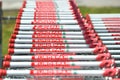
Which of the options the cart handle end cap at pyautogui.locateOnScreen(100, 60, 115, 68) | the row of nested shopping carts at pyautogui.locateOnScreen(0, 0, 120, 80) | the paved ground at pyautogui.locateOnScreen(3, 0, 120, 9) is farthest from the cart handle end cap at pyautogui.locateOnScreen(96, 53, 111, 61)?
the paved ground at pyautogui.locateOnScreen(3, 0, 120, 9)

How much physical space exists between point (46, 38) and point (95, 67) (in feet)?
4.27

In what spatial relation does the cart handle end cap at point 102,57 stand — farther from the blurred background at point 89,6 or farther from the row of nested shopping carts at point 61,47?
the blurred background at point 89,6

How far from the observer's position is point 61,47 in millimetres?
5941

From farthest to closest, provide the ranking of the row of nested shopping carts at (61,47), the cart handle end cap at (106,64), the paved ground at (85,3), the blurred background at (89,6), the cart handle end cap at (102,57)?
1. the paved ground at (85,3)
2. the blurred background at (89,6)
3. the cart handle end cap at (102,57)
4. the cart handle end cap at (106,64)
5. the row of nested shopping carts at (61,47)

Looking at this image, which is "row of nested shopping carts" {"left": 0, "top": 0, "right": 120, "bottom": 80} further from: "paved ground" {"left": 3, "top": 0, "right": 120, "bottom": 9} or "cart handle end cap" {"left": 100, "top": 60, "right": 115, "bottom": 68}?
"paved ground" {"left": 3, "top": 0, "right": 120, "bottom": 9}

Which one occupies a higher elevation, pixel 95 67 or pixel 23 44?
pixel 23 44

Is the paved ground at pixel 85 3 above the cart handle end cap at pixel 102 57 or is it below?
above

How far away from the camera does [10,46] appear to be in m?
5.96

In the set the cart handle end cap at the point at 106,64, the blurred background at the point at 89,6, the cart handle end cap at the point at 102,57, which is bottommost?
the cart handle end cap at the point at 106,64

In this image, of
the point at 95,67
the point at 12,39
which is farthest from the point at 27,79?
the point at 12,39

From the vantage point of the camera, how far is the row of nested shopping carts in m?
4.98

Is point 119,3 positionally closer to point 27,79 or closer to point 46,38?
point 46,38

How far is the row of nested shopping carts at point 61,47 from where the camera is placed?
4980 mm

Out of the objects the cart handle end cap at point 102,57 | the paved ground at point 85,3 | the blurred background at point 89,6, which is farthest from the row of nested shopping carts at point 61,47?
the paved ground at point 85,3
